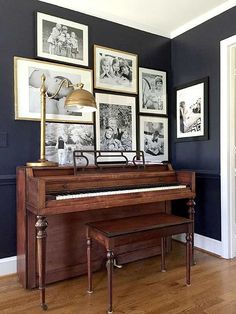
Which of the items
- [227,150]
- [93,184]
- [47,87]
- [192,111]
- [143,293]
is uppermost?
[47,87]

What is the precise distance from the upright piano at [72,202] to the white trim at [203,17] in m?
1.77

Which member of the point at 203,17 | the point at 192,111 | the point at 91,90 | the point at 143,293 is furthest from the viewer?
the point at 192,111

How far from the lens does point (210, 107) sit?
3.06 metres

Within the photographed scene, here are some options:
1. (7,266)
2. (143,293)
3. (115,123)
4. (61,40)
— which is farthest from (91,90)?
(143,293)

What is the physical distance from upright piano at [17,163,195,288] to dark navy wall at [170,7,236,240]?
0.47 metres

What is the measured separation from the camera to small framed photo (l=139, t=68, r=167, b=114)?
334 cm

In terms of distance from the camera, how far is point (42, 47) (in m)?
2.68

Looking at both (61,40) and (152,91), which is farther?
(152,91)

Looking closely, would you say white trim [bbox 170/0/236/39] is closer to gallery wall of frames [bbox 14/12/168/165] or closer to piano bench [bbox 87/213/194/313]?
gallery wall of frames [bbox 14/12/168/165]

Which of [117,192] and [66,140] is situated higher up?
[66,140]

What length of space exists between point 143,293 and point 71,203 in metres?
0.93

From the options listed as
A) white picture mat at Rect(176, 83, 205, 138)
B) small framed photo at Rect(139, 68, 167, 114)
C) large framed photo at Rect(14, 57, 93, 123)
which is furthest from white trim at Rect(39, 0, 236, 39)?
white picture mat at Rect(176, 83, 205, 138)

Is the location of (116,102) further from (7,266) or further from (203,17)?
(7,266)

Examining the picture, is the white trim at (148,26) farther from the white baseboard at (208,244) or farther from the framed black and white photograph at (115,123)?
the white baseboard at (208,244)
